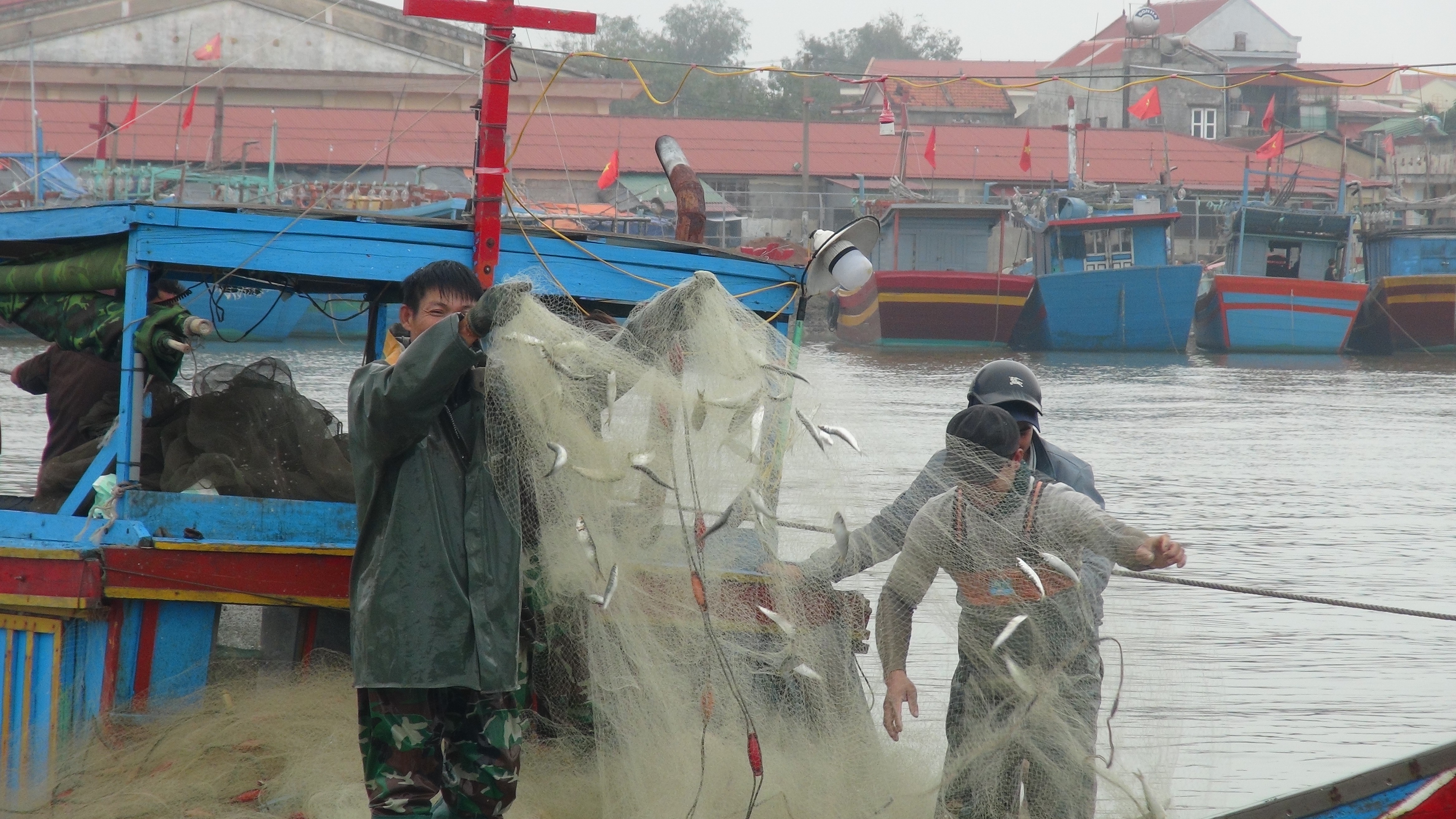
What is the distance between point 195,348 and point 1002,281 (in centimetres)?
2661

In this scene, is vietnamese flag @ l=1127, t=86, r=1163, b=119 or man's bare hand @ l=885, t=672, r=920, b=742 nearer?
man's bare hand @ l=885, t=672, r=920, b=742

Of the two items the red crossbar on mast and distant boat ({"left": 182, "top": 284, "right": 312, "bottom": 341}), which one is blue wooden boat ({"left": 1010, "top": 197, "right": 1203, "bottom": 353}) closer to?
distant boat ({"left": 182, "top": 284, "right": 312, "bottom": 341})

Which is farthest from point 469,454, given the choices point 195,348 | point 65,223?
point 65,223

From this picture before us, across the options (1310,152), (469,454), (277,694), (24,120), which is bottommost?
(277,694)

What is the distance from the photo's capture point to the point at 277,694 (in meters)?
4.19

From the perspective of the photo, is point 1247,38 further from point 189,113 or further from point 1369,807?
point 1369,807

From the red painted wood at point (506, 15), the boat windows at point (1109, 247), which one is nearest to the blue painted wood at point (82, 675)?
the red painted wood at point (506, 15)

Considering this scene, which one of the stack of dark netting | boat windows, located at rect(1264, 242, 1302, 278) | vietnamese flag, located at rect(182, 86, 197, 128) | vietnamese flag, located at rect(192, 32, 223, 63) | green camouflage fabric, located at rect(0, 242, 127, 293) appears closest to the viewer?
green camouflage fabric, located at rect(0, 242, 127, 293)

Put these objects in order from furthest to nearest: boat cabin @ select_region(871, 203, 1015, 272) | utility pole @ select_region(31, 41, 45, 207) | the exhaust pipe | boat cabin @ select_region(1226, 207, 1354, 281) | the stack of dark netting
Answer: boat cabin @ select_region(1226, 207, 1354, 281), boat cabin @ select_region(871, 203, 1015, 272), utility pole @ select_region(31, 41, 45, 207), the exhaust pipe, the stack of dark netting

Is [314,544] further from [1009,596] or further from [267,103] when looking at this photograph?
[267,103]

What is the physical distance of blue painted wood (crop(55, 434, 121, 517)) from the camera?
4324 millimetres

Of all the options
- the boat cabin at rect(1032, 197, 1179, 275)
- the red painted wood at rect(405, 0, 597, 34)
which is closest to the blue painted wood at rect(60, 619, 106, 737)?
the red painted wood at rect(405, 0, 597, 34)

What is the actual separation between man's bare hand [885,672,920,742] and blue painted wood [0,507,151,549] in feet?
7.70

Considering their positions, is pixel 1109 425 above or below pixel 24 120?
below
